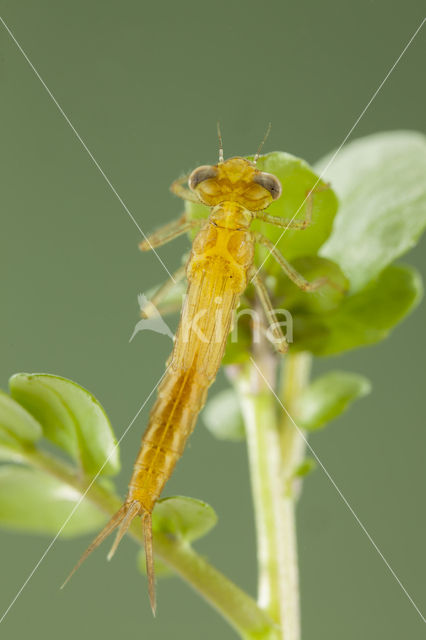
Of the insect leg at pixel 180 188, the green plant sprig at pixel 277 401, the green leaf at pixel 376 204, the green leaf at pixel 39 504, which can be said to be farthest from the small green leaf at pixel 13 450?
the insect leg at pixel 180 188

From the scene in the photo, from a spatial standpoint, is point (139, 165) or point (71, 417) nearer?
point (71, 417)

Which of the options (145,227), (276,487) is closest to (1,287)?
(145,227)

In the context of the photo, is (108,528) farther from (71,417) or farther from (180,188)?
(180,188)

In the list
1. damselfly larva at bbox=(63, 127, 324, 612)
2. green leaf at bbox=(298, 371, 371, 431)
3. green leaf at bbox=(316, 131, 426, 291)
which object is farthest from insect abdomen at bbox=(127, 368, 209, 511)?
green leaf at bbox=(316, 131, 426, 291)

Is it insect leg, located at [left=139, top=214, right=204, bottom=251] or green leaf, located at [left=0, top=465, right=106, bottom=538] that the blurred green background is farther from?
green leaf, located at [left=0, top=465, right=106, bottom=538]

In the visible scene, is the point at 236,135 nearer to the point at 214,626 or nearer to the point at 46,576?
the point at 46,576

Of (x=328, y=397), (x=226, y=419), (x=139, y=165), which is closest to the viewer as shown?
(x=328, y=397)

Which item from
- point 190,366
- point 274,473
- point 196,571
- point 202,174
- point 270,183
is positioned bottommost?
point 196,571

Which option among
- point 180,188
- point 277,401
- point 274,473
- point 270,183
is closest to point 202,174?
point 180,188
